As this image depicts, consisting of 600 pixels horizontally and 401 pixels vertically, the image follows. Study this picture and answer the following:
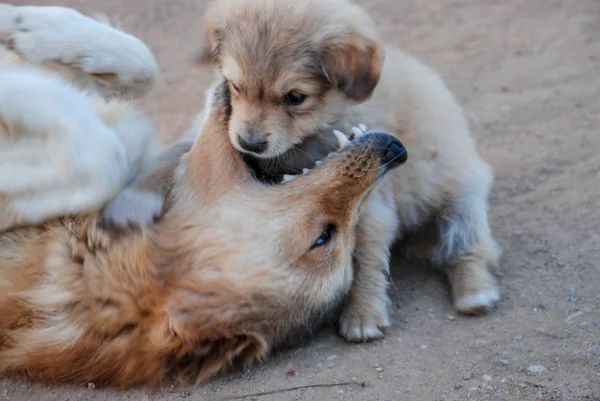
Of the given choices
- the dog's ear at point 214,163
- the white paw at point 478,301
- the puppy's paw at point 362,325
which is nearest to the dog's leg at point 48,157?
the dog's ear at point 214,163

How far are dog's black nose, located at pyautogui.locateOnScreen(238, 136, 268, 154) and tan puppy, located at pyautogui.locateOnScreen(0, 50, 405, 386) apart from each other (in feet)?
0.95

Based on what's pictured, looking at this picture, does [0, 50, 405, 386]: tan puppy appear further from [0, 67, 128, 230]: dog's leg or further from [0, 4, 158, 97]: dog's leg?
[0, 4, 158, 97]: dog's leg

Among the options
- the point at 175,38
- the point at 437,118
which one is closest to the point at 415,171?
the point at 437,118

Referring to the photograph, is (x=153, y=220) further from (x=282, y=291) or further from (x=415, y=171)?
(x=415, y=171)

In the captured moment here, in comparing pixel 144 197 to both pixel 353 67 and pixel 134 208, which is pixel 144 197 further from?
pixel 353 67

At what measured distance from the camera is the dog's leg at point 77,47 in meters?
3.20

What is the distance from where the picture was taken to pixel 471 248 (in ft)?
11.1

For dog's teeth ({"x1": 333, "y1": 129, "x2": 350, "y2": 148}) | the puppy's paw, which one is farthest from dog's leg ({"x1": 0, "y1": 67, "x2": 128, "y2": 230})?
the puppy's paw

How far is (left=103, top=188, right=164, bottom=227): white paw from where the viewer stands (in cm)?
261

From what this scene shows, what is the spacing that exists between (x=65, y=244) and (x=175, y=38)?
12.2 ft

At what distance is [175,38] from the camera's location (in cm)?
600

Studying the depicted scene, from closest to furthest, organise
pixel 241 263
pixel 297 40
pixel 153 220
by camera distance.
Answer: pixel 241 263 < pixel 153 220 < pixel 297 40

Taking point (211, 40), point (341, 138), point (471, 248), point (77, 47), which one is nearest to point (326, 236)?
point (341, 138)

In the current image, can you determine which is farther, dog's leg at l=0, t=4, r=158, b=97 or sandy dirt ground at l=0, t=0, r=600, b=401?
dog's leg at l=0, t=4, r=158, b=97
